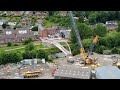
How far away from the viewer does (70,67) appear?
17.2ft

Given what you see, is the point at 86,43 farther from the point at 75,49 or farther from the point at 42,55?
the point at 42,55

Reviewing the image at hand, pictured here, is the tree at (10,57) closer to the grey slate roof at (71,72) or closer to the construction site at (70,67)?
the construction site at (70,67)

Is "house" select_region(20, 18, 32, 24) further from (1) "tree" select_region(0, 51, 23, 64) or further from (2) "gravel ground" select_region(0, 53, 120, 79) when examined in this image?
(1) "tree" select_region(0, 51, 23, 64)

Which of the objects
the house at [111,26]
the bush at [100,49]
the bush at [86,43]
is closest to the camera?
the bush at [100,49]

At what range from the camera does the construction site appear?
189 inches

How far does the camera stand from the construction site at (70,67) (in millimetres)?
4789

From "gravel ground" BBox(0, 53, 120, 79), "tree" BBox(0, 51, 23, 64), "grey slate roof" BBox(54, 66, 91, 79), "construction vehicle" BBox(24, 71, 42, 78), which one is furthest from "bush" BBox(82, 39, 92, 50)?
"construction vehicle" BBox(24, 71, 42, 78)

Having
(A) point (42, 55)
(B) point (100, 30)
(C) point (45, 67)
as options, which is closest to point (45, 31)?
(B) point (100, 30)

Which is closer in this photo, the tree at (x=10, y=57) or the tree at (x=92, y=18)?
the tree at (x=10, y=57)

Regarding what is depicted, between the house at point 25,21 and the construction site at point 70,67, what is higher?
the house at point 25,21

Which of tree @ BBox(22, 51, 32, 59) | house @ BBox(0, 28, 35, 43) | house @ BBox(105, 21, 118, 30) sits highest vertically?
house @ BBox(105, 21, 118, 30)

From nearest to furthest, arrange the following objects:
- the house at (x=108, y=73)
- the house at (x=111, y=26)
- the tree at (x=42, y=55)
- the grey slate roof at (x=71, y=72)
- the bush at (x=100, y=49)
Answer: the house at (x=108, y=73) < the grey slate roof at (x=71, y=72) < the tree at (x=42, y=55) < the bush at (x=100, y=49) < the house at (x=111, y=26)

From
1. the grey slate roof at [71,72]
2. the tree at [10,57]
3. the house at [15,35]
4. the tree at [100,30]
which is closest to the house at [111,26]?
the tree at [100,30]
